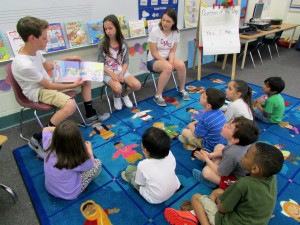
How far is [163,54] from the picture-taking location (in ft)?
10.6

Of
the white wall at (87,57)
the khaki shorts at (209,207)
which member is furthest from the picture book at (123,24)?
the khaki shorts at (209,207)

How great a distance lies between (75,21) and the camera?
265 cm

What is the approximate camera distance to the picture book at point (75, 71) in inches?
96.6

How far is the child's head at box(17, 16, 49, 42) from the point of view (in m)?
1.90

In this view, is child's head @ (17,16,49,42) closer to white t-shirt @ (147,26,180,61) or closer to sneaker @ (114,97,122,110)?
sneaker @ (114,97,122,110)

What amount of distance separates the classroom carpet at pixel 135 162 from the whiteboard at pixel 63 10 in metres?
1.22

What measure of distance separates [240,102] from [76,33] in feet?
6.53

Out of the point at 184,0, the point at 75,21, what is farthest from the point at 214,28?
the point at 75,21

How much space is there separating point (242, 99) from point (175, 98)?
1.24 meters

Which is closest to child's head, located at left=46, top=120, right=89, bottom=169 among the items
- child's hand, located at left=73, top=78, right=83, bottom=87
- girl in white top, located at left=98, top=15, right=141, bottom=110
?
child's hand, located at left=73, top=78, right=83, bottom=87

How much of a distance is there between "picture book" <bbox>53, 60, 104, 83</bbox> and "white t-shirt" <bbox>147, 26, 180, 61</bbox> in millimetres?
894

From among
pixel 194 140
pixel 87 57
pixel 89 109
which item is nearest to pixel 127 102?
pixel 89 109

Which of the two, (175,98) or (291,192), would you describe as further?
(175,98)

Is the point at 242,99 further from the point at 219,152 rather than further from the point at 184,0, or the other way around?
the point at 184,0
